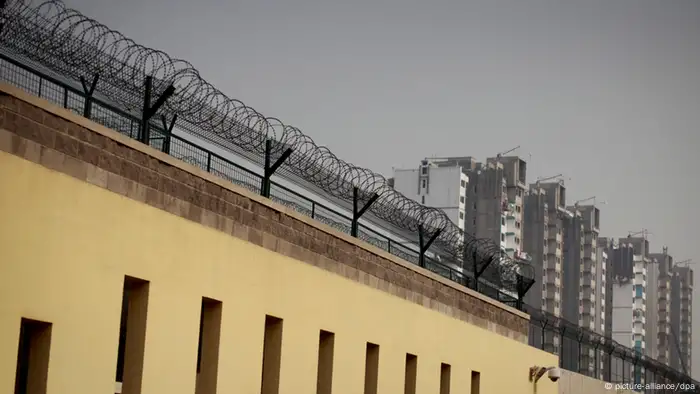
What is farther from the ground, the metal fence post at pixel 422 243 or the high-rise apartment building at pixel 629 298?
the high-rise apartment building at pixel 629 298

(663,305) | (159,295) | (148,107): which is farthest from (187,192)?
(663,305)

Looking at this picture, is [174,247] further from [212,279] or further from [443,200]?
[443,200]

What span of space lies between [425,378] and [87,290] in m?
8.83

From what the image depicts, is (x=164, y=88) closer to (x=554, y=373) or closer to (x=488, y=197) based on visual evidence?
(x=554, y=373)

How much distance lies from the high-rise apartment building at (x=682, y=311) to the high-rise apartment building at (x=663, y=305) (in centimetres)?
102

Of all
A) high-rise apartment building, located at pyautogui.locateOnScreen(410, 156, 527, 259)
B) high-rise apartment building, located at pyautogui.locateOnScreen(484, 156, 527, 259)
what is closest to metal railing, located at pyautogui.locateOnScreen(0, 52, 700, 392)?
high-rise apartment building, located at pyautogui.locateOnScreen(410, 156, 527, 259)

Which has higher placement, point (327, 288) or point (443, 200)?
point (443, 200)

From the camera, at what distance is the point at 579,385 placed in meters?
28.1

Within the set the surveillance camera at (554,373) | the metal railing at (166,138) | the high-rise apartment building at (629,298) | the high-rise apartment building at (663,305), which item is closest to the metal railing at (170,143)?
the metal railing at (166,138)

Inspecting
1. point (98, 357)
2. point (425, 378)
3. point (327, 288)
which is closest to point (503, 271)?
point (425, 378)

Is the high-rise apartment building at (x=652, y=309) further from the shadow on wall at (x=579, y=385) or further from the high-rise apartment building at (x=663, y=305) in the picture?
the shadow on wall at (x=579, y=385)

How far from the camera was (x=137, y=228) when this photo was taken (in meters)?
12.1

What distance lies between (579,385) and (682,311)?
99.8 m

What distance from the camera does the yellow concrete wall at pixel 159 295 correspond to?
10633 millimetres
